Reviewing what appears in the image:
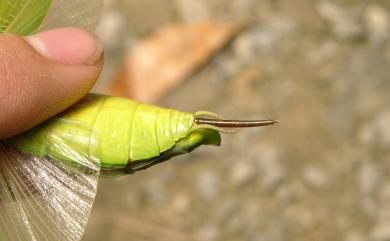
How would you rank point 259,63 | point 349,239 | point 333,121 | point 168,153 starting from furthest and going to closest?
point 259,63 < point 333,121 < point 349,239 < point 168,153

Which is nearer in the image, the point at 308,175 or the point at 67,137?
the point at 67,137

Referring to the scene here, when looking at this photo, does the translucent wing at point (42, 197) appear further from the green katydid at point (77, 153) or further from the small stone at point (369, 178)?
the small stone at point (369, 178)

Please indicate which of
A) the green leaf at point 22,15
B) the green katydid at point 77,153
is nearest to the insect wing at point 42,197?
the green katydid at point 77,153

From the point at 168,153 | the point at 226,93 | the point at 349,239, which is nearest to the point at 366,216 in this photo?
the point at 349,239

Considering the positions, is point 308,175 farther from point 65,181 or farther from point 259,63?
point 65,181

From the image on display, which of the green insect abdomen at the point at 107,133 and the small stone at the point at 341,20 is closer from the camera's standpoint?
the green insect abdomen at the point at 107,133

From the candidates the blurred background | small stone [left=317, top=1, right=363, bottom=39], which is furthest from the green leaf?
small stone [left=317, top=1, right=363, bottom=39]

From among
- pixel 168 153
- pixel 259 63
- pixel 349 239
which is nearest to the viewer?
pixel 168 153

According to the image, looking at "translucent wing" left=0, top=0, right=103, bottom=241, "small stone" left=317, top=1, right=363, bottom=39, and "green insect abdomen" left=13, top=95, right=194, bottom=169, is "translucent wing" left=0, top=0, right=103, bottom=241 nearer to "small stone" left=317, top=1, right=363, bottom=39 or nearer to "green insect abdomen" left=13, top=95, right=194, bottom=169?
"green insect abdomen" left=13, top=95, right=194, bottom=169
